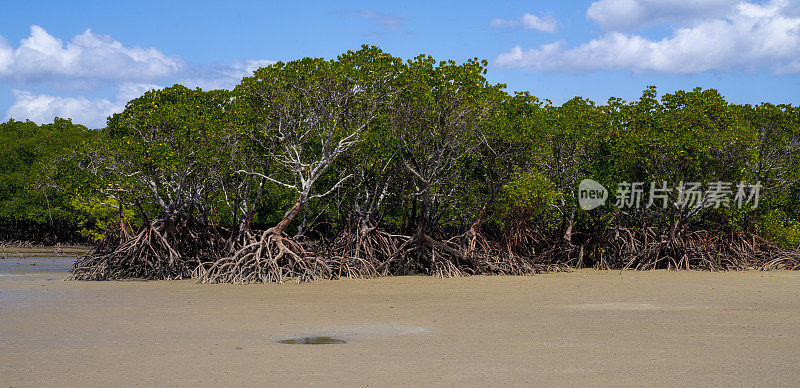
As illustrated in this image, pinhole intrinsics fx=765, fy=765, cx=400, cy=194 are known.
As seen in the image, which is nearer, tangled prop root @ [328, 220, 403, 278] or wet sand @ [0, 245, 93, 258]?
tangled prop root @ [328, 220, 403, 278]

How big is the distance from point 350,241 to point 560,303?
8.27m

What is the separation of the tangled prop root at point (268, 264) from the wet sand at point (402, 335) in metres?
1.20

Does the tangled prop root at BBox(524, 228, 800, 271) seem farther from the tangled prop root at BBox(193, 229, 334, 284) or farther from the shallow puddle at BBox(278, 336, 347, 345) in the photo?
the shallow puddle at BBox(278, 336, 347, 345)

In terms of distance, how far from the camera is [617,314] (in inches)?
455

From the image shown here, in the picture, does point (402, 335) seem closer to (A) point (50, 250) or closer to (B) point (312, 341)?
(B) point (312, 341)

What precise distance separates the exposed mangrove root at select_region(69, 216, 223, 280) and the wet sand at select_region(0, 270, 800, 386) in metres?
2.55

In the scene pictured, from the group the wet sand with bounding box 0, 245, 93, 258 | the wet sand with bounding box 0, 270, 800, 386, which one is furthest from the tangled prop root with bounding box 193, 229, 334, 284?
the wet sand with bounding box 0, 245, 93, 258

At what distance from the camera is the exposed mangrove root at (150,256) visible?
19047mm

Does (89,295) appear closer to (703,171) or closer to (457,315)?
(457,315)

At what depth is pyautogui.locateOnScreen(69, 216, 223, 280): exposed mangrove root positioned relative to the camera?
19.0m

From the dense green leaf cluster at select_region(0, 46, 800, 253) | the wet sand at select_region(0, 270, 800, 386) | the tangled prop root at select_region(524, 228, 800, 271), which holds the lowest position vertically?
the tangled prop root at select_region(524, 228, 800, 271)

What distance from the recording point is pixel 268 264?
58.3 ft

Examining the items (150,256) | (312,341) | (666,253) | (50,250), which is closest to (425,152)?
(150,256)

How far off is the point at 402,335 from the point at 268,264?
357 inches
